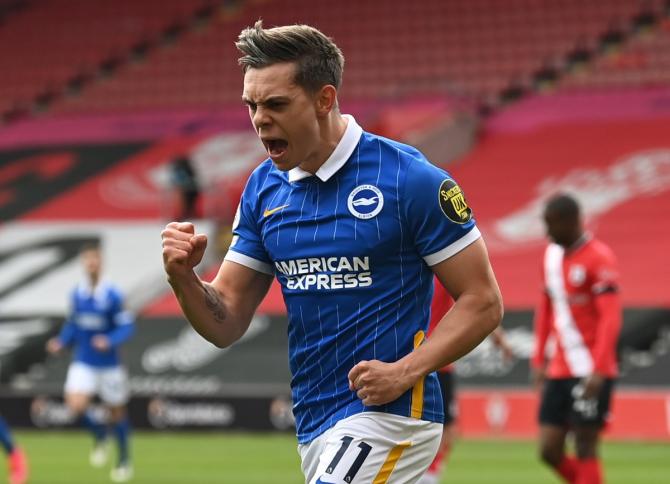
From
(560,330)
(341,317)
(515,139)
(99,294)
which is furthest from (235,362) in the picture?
(341,317)

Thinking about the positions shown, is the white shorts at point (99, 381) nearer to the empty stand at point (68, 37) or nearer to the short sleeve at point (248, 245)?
the short sleeve at point (248, 245)

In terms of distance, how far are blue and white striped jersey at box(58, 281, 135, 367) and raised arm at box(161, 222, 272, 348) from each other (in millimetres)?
11409

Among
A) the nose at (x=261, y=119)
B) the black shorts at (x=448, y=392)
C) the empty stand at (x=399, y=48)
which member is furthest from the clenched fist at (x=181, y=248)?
the empty stand at (x=399, y=48)

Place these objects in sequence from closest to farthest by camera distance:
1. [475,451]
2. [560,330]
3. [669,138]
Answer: [560,330], [475,451], [669,138]

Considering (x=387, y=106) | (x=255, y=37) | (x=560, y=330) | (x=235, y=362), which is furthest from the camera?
(x=387, y=106)

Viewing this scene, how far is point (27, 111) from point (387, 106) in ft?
30.1

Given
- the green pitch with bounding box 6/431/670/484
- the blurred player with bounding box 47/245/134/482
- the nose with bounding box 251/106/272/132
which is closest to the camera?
the nose with bounding box 251/106/272/132

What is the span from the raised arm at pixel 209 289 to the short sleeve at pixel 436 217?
0.66 m

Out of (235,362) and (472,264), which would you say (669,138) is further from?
(472,264)

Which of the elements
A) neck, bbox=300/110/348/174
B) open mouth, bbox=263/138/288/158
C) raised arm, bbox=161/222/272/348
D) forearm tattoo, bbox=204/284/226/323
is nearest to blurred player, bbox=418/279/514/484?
raised arm, bbox=161/222/272/348

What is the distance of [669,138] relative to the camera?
2433 cm

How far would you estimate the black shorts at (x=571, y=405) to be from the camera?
9.70 meters

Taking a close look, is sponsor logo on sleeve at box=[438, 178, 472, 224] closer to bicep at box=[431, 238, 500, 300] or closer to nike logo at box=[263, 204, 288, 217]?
bicep at box=[431, 238, 500, 300]

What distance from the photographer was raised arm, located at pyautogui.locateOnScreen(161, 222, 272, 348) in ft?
15.1
